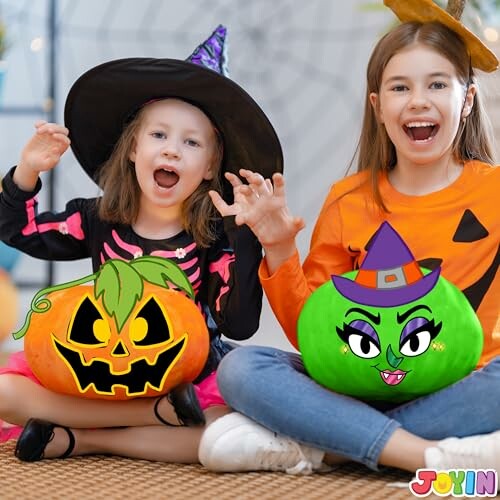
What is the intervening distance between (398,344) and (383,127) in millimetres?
444

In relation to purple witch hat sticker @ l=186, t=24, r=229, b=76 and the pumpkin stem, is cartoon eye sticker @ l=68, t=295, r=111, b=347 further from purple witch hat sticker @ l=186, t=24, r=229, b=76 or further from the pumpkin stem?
purple witch hat sticker @ l=186, t=24, r=229, b=76

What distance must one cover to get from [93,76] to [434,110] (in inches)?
20.2

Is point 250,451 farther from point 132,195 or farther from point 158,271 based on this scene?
point 132,195

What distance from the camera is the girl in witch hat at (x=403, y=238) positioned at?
3.52 ft

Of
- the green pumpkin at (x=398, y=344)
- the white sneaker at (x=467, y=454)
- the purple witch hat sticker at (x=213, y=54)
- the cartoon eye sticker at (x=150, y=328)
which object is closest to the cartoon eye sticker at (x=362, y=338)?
the green pumpkin at (x=398, y=344)

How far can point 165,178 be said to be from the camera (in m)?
1.34

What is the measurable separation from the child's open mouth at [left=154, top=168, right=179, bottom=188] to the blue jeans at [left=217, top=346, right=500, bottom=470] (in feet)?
1.10

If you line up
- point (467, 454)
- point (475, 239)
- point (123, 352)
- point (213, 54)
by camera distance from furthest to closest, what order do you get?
point (213, 54), point (475, 239), point (123, 352), point (467, 454)

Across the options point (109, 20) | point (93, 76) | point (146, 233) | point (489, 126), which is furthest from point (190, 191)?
point (109, 20)

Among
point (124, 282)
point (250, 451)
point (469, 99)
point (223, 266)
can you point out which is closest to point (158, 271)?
point (124, 282)

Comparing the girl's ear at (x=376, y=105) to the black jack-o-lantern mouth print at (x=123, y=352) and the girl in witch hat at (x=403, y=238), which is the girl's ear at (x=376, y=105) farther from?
the black jack-o-lantern mouth print at (x=123, y=352)

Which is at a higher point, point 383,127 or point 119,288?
point 383,127

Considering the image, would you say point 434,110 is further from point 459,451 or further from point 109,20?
point 109,20

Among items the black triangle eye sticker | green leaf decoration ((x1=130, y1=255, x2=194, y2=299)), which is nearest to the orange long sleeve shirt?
the black triangle eye sticker
